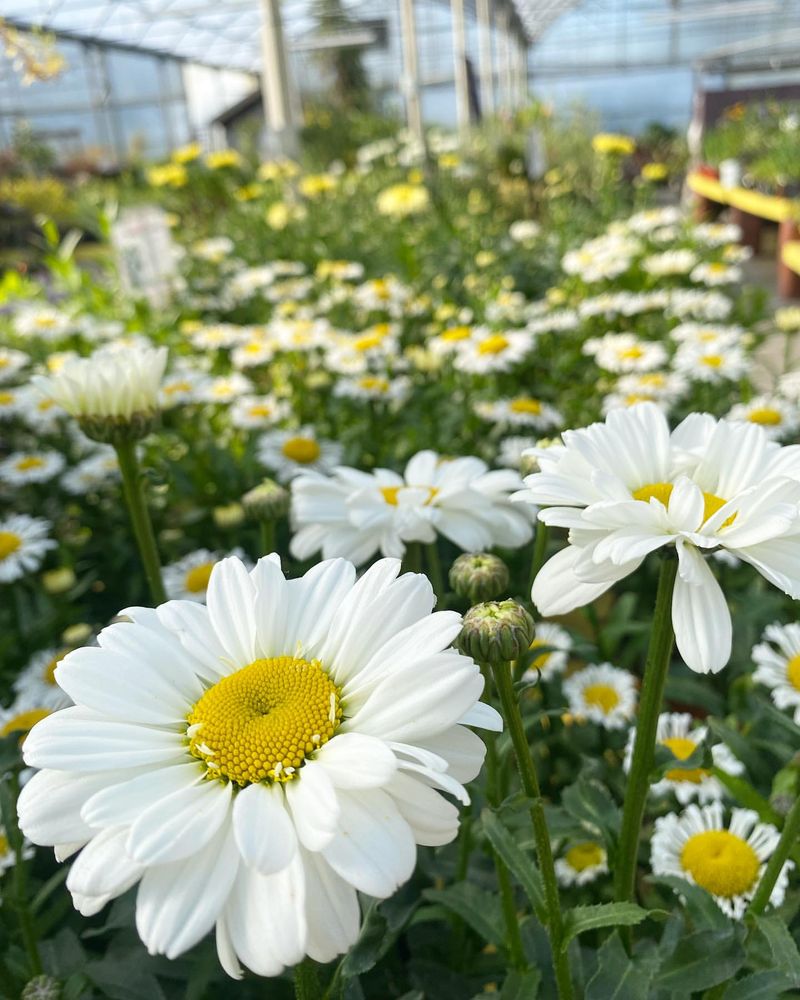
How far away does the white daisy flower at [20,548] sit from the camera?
1400 mm

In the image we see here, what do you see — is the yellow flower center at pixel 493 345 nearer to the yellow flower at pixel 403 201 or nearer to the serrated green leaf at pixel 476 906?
the serrated green leaf at pixel 476 906

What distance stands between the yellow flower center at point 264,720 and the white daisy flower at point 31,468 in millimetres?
1350

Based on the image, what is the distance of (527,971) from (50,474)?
136cm

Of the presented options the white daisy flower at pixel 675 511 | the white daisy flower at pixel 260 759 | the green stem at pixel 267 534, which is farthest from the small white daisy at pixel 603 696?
the white daisy flower at pixel 260 759

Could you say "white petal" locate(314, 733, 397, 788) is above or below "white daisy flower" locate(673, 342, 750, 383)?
above

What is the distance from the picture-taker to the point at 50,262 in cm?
324

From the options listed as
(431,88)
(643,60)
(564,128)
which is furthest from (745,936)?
(643,60)

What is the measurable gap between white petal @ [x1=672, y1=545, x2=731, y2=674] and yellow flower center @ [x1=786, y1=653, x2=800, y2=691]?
462 mm

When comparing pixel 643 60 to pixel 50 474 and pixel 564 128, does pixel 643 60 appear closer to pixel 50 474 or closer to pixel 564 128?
pixel 564 128

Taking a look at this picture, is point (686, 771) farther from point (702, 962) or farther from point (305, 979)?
point (305, 979)

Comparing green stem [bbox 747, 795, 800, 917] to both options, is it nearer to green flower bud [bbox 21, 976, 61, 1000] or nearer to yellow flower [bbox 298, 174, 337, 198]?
green flower bud [bbox 21, 976, 61, 1000]

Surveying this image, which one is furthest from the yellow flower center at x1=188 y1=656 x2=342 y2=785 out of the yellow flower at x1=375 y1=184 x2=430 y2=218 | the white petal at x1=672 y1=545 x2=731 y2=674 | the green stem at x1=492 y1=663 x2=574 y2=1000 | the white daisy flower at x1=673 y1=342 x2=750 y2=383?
the yellow flower at x1=375 y1=184 x2=430 y2=218

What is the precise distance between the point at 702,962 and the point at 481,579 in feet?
1.05

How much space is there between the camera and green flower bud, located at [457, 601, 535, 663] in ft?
1.77
